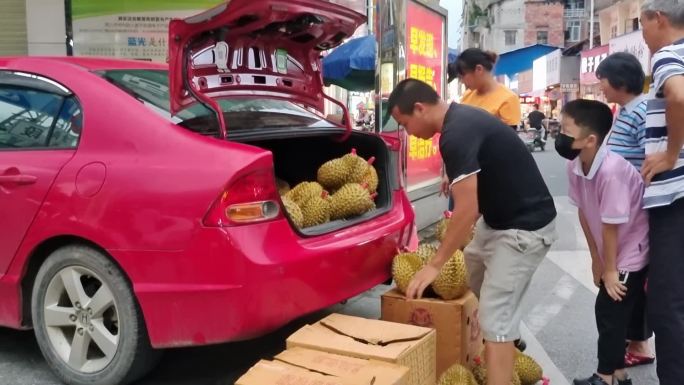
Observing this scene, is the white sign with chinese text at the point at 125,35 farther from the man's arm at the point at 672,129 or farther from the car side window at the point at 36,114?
the man's arm at the point at 672,129

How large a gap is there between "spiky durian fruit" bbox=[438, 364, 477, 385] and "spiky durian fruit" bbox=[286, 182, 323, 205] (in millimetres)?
1272

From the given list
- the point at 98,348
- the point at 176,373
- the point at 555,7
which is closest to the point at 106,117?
the point at 98,348

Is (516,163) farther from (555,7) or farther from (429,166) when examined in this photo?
(555,7)

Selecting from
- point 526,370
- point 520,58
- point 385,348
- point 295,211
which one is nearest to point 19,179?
point 295,211

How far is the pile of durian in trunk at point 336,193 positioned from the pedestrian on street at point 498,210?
0.81m

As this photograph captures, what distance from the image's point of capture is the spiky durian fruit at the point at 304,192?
145 inches

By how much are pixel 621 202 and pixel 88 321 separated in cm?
251

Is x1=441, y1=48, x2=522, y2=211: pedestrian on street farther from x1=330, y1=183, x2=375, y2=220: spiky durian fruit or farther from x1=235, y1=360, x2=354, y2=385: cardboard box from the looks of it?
x1=235, y1=360, x2=354, y2=385: cardboard box

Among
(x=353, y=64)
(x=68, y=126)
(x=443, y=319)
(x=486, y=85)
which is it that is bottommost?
(x=443, y=319)

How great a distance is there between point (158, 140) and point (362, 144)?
1444 millimetres

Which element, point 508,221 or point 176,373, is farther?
point 176,373

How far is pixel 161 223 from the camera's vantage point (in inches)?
111

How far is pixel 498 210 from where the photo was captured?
9.50 ft

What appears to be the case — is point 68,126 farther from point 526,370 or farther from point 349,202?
point 526,370
